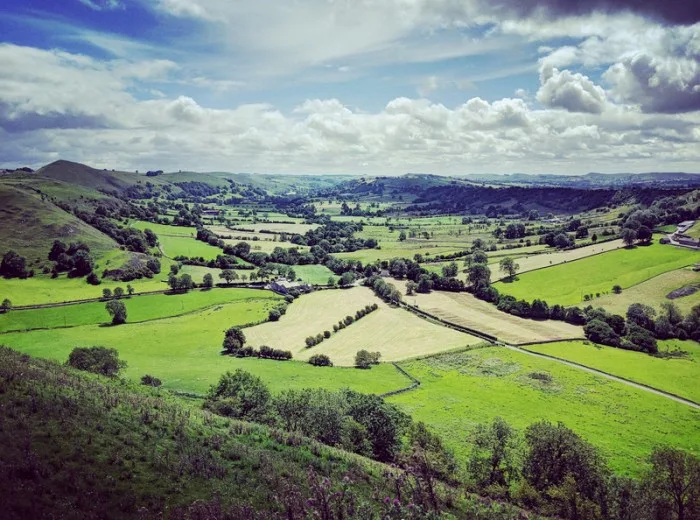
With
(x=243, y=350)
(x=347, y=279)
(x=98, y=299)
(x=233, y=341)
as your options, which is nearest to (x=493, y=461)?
(x=243, y=350)

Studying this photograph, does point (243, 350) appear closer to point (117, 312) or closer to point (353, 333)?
point (353, 333)

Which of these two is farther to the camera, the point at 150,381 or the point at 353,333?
the point at 353,333

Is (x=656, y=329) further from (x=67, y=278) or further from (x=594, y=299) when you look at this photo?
(x=67, y=278)

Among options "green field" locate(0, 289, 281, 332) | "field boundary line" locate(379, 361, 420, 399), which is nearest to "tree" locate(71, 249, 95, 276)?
"green field" locate(0, 289, 281, 332)

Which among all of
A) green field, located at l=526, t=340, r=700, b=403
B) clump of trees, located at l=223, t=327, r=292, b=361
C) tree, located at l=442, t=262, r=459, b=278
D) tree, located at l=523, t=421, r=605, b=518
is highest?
tree, located at l=442, t=262, r=459, b=278

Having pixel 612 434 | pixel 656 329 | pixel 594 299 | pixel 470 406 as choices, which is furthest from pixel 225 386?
pixel 594 299

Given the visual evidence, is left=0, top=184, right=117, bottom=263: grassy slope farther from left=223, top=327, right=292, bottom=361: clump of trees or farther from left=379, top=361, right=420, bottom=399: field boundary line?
left=379, top=361, right=420, bottom=399: field boundary line

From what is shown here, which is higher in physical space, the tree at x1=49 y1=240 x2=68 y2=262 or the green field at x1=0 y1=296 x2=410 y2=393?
the tree at x1=49 y1=240 x2=68 y2=262
